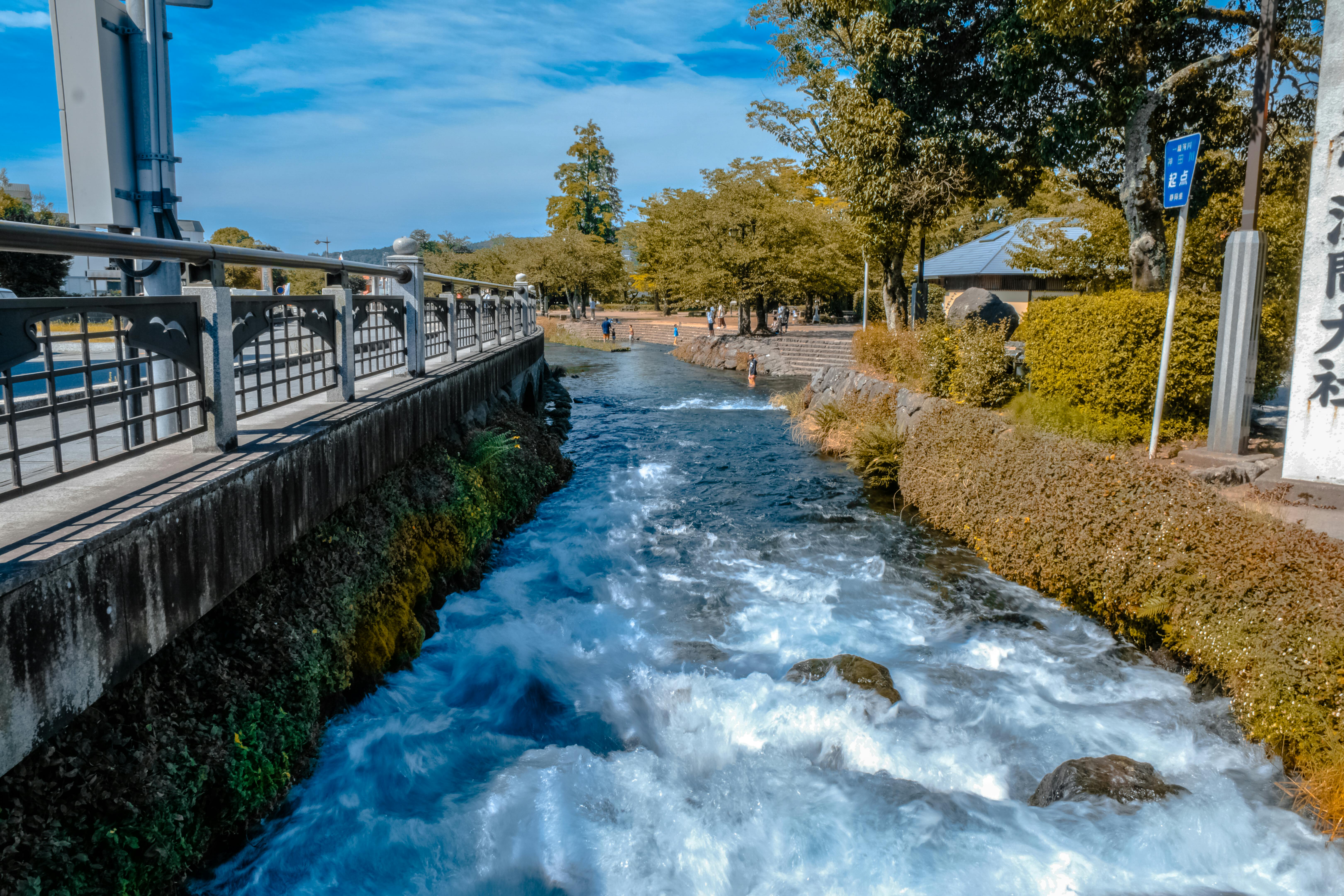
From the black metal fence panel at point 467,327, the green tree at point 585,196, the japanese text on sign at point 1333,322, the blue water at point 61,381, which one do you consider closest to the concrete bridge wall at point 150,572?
the blue water at point 61,381

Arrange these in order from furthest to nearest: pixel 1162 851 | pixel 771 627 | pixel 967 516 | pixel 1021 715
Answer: pixel 967 516 → pixel 771 627 → pixel 1021 715 → pixel 1162 851

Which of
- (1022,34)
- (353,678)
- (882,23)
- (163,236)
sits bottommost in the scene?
(353,678)

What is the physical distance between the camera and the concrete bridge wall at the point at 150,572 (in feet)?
8.97

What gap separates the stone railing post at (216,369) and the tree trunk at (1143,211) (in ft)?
38.9

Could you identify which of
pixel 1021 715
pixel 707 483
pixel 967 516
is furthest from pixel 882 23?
pixel 1021 715

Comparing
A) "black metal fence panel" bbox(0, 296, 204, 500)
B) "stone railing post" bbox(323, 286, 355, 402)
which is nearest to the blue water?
"black metal fence panel" bbox(0, 296, 204, 500)

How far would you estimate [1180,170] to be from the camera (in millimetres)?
8039

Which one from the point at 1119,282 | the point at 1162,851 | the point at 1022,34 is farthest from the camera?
the point at 1119,282

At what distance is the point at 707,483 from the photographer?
13.1 m

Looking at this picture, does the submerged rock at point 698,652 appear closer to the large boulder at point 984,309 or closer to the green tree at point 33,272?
the large boulder at point 984,309

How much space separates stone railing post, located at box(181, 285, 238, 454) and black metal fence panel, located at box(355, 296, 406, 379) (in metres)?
2.71

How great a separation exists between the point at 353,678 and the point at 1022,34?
13.4 meters

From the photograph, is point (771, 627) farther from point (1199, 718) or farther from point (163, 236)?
point (163, 236)

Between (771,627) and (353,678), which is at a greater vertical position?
(353,678)
